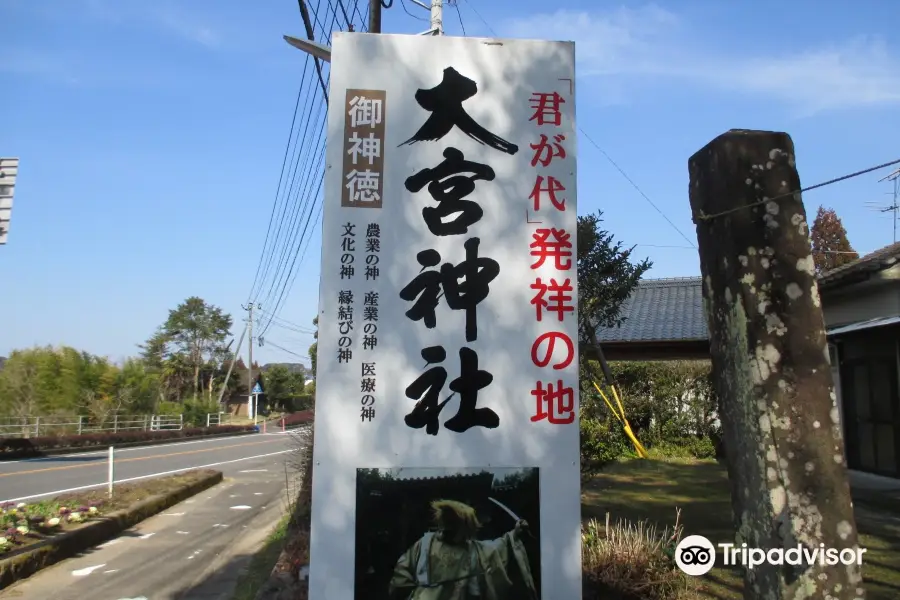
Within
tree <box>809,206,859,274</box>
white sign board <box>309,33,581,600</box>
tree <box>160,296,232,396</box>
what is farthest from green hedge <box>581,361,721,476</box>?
tree <box>160,296,232,396</box>

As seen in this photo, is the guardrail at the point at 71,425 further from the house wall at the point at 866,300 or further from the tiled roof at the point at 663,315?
the house wall at the point at 866,300

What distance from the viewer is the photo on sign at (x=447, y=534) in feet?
11.4

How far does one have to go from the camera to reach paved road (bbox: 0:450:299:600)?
7402 mm

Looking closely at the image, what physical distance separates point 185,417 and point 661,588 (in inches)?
1613

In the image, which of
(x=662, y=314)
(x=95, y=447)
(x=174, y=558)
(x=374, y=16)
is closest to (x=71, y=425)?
(x=95, y=447)

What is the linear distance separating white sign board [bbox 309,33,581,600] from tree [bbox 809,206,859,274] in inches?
1201

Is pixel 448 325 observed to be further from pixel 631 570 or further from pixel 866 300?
pixel 866 300

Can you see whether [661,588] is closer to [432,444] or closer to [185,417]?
[432,444]

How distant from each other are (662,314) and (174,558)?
15.9 metres

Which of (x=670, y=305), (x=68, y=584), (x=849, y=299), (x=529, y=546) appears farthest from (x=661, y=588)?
(x=670, y=305)

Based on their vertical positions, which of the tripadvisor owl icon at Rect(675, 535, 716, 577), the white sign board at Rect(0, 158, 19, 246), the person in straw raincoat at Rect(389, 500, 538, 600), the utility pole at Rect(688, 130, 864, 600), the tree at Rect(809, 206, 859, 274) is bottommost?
the tripadvisor owl icon at Rect(675, 535, 716, 577)

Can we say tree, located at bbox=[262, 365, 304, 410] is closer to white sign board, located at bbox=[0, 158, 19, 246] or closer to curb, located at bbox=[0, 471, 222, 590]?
curb, located at bbox=[0, 471, 222, 590]

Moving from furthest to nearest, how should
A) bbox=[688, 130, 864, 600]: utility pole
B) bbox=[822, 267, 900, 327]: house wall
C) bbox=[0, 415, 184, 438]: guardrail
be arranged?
1. bbox=[0, 415, 184, 438]: guardrail
2. bbox=[822, 267, 900, 327]: house wall
3. bbox=[688, 130, 864, 600]: utility pole

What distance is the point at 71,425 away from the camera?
94.1 ft
